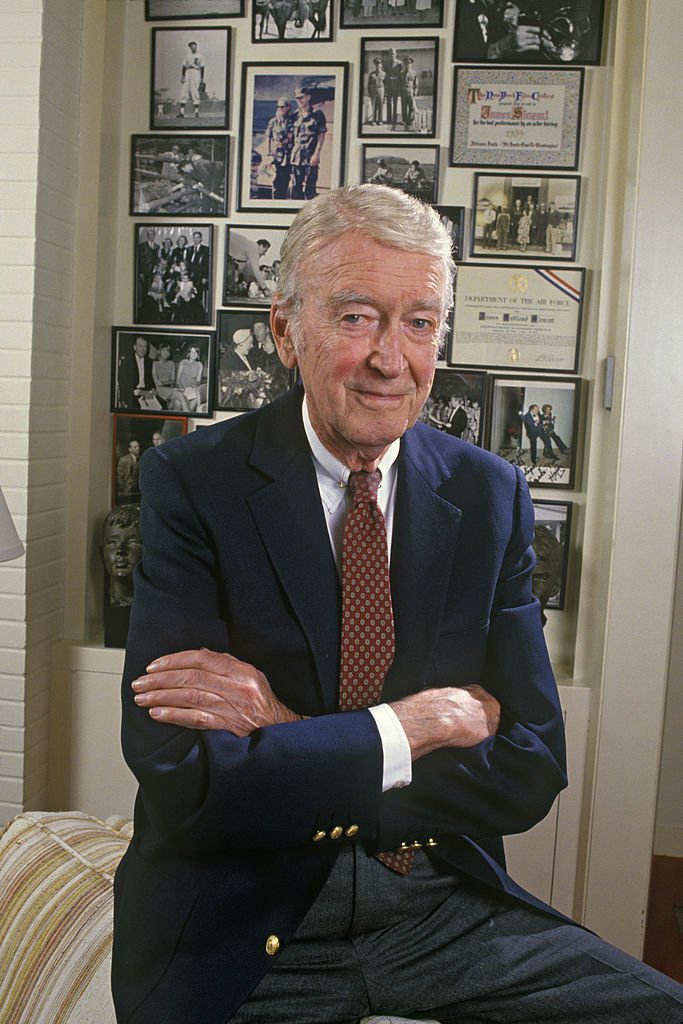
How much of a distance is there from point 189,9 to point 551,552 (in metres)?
1.92

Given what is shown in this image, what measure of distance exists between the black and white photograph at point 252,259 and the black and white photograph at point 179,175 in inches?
3.5

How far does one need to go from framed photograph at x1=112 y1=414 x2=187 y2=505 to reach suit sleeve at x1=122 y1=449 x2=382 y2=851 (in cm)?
184

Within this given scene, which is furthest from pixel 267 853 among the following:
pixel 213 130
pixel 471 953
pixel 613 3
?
pixel 613 3

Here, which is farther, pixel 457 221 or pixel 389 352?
pixel 457 221

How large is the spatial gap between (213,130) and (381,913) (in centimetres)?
241

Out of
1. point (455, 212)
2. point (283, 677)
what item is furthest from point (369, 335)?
point (455, 212)

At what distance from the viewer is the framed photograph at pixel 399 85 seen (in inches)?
119

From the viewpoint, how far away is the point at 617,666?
277cm

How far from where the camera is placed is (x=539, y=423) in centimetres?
308

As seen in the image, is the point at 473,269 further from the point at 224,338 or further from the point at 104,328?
the point at 104,328

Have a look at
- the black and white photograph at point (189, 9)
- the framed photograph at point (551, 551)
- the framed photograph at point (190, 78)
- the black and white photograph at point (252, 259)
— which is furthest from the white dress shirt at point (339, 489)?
the black and white photograph at point (189, 9)

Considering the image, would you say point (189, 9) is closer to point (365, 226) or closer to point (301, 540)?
point (365, 226)

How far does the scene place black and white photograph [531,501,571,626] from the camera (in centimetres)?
295

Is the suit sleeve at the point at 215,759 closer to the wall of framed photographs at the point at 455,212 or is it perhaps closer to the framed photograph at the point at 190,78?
the wall of framed photographs at the point at 455,212
